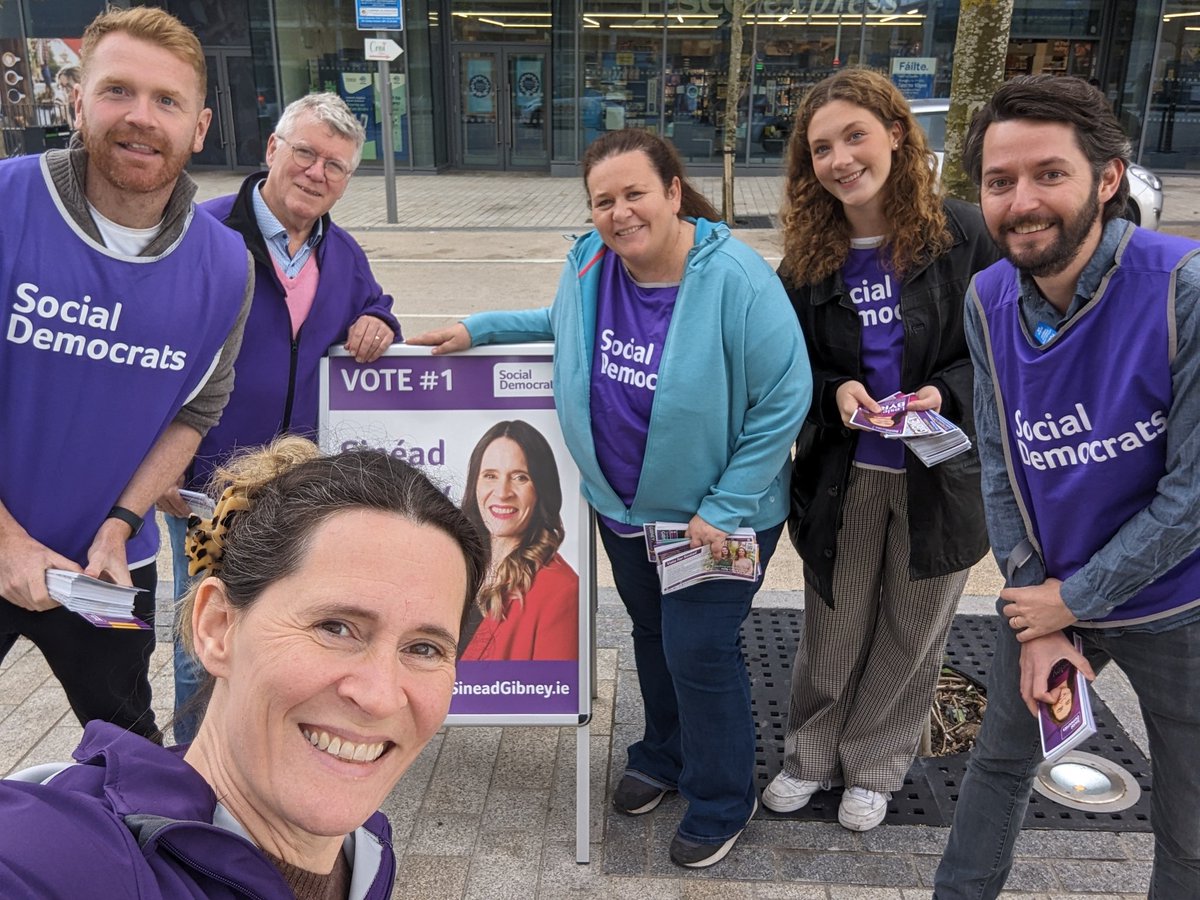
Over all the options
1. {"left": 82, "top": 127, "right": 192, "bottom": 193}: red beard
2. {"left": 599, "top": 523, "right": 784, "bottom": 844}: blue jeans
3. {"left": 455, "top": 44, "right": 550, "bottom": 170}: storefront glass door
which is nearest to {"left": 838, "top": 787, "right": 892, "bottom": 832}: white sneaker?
{"left": 599, "top": 523, "right": 784, "bottom": 844}: blue jeans

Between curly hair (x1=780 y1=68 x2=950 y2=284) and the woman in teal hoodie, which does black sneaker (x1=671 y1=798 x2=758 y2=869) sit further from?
curly hair (x1=780 y1=68 x2=950 y2=284)

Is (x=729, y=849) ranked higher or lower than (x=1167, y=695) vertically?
lower

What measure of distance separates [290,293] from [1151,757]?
254 cm

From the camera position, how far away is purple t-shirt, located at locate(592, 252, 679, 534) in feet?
8.68

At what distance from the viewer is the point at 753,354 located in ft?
8.38

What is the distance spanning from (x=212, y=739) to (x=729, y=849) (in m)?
2.03

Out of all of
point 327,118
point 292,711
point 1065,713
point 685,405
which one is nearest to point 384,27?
point 327,118

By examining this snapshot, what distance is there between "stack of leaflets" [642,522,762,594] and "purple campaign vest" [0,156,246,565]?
127 centimetres

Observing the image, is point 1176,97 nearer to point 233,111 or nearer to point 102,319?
point 233,111

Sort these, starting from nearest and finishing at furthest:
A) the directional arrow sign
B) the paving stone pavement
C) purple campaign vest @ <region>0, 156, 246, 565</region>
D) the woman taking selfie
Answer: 1. the woman taking selfie
2. purple campaign vest @ <region>0, 156, 246, 565</region>
3. the paving stone pavement
4. the directional arrow sign

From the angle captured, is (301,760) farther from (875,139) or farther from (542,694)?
(875,139)

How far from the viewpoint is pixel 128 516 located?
247 centimetres

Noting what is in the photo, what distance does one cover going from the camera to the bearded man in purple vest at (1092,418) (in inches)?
78.7

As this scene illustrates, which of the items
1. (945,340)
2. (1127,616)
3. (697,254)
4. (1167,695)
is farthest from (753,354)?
(1167,695)
